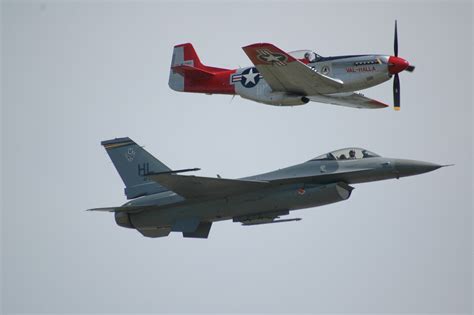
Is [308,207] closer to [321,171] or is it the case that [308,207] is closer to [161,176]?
[321,171]

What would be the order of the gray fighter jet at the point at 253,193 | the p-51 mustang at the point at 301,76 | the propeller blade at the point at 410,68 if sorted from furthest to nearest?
the propeller blade at the point at 410,68 → the p-51 mustang at the point at 301,76 → the gray fighter jet at the point at 253,193

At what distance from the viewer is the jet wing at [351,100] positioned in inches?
1569

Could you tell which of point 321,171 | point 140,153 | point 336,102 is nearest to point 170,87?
point 140,153

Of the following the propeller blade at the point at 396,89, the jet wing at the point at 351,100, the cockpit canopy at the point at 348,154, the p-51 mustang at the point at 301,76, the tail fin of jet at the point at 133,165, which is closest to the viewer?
the cockpit canopy at the point at 348,154

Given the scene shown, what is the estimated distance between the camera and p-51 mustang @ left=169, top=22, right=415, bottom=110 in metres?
36.0

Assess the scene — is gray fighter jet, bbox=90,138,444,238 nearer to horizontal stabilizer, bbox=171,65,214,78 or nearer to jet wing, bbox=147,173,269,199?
jet wing, bbox=147,173,269,199

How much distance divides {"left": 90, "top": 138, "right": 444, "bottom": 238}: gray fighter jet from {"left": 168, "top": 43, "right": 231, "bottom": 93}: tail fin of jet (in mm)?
5958

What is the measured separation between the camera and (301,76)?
36.3 metres

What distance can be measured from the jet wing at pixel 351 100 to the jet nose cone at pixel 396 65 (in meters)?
3.77

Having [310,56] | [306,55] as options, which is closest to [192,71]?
[306,55]

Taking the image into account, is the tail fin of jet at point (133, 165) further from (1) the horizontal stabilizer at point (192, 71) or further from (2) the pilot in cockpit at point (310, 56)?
(2) the pilot in cockpit at point (310, 56)

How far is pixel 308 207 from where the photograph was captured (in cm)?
3409

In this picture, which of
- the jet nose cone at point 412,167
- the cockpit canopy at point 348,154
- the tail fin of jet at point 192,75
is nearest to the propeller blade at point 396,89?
the cockpit canopy at point 348,154

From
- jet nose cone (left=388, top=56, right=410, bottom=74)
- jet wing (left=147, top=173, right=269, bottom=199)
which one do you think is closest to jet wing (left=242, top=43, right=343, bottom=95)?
jet nose cone (left=388, top=56, right=410, bottom=74)
